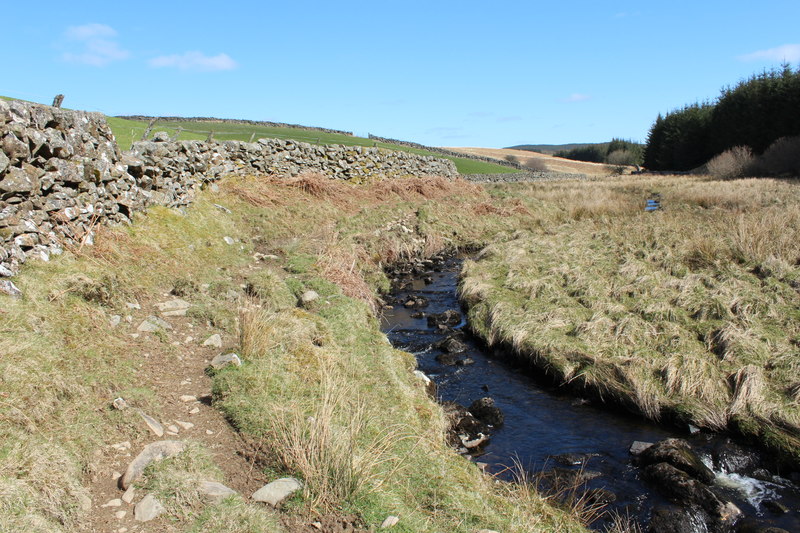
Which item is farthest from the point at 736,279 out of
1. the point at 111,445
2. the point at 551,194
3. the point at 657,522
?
the point at 551,194

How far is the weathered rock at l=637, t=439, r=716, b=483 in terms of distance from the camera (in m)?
7.10

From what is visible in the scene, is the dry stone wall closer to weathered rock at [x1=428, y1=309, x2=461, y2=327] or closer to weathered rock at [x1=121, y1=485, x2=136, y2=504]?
weathered rock at [x1=121, y1=485, x2=136, y2=504]

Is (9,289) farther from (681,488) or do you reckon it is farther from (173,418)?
(681,488)

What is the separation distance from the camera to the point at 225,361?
710 centimetres

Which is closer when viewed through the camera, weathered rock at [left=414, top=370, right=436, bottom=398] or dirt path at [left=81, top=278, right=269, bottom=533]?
A: dirt path at [left=81, top=278, right=269, bottom=533]

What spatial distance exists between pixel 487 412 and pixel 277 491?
4651 millimetres

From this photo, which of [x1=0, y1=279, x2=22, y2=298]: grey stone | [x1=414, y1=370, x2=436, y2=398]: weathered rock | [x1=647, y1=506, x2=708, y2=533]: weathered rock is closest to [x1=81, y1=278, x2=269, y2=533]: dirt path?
[x1=0, y1=279, x2=22, y2=298]: grey stone

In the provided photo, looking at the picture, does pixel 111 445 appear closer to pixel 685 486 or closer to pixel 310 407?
pixel 310 407

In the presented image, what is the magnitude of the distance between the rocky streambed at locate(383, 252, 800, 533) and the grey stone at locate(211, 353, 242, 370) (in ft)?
10.5

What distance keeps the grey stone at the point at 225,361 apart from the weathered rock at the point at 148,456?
182cm

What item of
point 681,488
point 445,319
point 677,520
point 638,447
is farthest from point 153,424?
point 445,319

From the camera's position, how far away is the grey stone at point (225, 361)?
277 inches

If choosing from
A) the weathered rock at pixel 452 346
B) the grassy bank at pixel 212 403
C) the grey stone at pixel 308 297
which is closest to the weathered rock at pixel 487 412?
the grassy bank at pixel 212 403

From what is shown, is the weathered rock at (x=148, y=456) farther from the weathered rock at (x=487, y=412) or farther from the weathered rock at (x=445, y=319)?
the weathered rock at (x=445, y=319)
